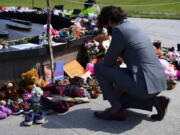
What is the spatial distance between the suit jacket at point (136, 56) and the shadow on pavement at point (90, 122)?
1.68 feet

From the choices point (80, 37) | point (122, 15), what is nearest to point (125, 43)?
point (122, 15)

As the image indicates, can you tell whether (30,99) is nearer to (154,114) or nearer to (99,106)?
(99,106)

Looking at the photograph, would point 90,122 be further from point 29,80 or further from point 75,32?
point 75,32

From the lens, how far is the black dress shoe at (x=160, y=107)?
4282 mm

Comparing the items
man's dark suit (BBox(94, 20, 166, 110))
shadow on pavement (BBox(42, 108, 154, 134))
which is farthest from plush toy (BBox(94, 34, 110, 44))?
man's dark suit (BBox(94, 20, 166, 110))

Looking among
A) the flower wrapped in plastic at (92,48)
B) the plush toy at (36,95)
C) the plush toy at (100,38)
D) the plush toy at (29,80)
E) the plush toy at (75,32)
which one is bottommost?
the plush toy at (36,95)

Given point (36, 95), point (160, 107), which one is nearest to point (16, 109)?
point (36, 95)

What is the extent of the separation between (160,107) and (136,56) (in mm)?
695

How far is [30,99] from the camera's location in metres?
4.88

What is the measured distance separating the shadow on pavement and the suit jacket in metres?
0.51

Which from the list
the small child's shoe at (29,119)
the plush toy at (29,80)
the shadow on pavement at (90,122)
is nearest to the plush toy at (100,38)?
the plush toy at (29,80)

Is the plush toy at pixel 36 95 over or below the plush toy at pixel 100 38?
below

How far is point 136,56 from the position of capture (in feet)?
13.5

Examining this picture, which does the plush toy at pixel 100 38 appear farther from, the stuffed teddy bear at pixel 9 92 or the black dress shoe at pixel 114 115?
the black dress shoe at pixel 114 115
